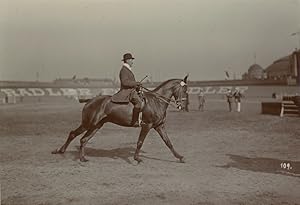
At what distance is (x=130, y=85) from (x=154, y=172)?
43.2 inches

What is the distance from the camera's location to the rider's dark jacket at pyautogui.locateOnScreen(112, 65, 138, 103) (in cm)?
411

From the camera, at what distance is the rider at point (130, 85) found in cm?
395

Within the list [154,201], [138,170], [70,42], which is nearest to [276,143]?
[138,170]

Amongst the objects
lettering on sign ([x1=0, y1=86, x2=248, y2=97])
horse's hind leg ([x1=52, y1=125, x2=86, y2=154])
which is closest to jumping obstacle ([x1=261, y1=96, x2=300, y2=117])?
lettering on sign ([x1=0, y1=86, x2=248, y2=97])

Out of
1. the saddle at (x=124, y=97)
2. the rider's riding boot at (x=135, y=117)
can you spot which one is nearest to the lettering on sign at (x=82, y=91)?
the saddle at (x=124, y=97)

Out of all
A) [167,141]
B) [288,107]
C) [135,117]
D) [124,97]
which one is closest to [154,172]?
[167,141]

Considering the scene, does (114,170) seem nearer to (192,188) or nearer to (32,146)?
(192,188)

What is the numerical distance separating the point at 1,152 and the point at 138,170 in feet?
5.47

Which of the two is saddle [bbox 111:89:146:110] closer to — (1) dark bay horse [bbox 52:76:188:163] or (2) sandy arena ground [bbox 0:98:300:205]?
(1) dark bay horse [bbox 52:76:188:163]

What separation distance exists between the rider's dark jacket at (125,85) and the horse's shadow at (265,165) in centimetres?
146

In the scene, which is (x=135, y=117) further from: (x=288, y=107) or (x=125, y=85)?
(x=288, y=107)

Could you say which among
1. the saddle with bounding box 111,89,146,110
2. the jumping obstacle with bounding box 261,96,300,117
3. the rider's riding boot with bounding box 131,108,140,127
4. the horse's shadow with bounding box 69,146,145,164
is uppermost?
the saddle with bounding box 111,89,146,110

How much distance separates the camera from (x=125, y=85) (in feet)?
13.7

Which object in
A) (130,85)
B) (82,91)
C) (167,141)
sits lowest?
(167,141)
